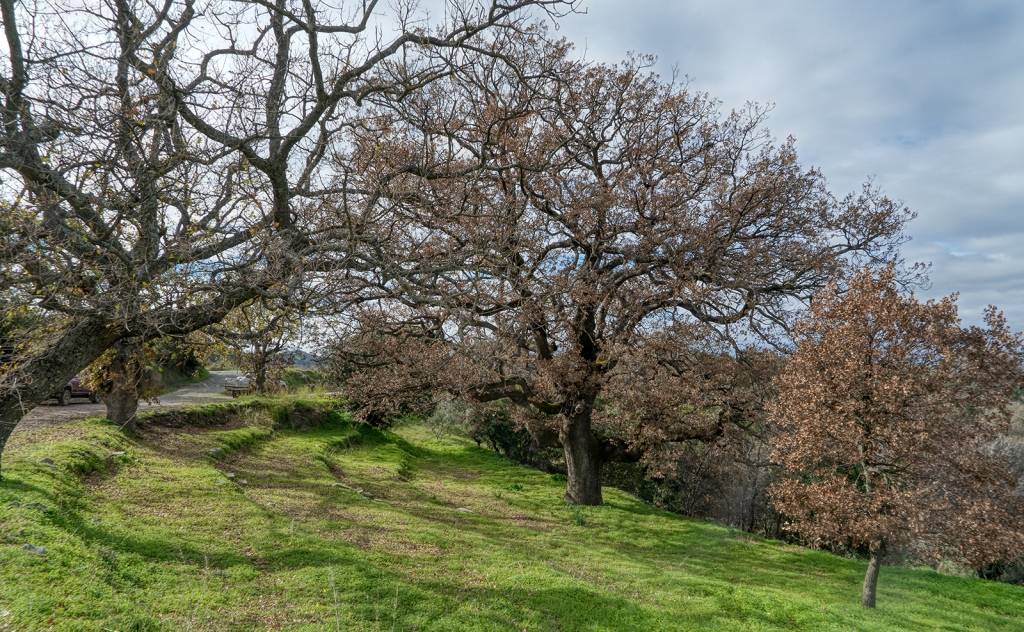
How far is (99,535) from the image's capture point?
768cm

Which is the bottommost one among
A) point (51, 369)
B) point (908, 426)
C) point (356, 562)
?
point (356, 562)

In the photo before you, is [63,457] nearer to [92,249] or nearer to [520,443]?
[92,249]

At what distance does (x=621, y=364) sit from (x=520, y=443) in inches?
724

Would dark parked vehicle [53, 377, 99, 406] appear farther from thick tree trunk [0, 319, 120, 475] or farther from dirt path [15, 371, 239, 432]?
thick tree trunk [0, 319, 120, 475]

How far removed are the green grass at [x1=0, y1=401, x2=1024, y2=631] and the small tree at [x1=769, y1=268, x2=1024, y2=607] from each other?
1891 millimetres

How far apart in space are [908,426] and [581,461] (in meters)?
10.8

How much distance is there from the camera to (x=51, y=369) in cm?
774

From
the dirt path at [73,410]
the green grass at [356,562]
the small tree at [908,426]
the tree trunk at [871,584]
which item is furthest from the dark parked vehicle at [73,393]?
the tree trunk at [871,584]

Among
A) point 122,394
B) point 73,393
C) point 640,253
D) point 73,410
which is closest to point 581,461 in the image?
point 640,253

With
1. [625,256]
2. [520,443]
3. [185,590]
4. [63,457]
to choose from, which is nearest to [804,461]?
[625,256]

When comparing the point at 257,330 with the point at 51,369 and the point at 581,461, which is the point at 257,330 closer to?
the point at 51,369

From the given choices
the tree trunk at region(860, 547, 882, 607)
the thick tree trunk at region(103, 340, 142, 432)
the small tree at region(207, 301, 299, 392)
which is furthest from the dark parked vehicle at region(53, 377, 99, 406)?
the tree trunk at region(860, 547, 882, 607)

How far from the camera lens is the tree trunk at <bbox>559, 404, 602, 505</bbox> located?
17688 millimetres

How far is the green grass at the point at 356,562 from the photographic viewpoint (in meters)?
6.60
